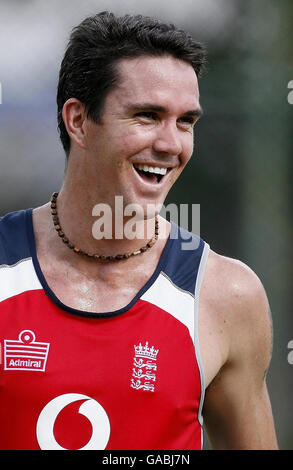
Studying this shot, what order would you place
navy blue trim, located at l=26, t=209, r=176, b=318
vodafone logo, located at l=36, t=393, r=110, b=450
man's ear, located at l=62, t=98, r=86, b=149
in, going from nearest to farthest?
vodafone logo, located at l=36, t=393, r=110, b=450 < navy blue trim, located at l=26, t=209, r=176, b=318 < man's ear, located at l=62, t=98, r=86, b=149

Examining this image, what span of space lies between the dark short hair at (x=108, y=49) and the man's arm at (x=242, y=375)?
0.71 meters

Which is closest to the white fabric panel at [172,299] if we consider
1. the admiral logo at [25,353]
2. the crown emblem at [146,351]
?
the crown emblem at [146,351]

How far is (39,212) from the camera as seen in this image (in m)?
2.79

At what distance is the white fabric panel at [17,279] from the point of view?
2.56 m

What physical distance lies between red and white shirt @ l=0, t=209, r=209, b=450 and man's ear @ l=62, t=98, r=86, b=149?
1.37 ft

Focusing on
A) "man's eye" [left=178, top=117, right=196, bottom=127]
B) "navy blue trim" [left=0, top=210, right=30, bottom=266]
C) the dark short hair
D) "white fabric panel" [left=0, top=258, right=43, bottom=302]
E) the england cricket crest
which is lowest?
the england cricket crest

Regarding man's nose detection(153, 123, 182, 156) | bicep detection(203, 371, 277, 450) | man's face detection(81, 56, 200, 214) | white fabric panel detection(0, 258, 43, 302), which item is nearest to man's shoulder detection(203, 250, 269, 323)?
bicep detection(203, 371, 277, 450)

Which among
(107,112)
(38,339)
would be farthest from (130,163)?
(38,339)

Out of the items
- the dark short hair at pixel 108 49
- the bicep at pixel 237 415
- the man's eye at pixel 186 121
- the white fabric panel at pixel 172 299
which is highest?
the dark short hair at pixel 108 49

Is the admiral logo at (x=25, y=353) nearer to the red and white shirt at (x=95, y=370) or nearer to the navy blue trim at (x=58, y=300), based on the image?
the red and white shirt at (x=95, y=370)

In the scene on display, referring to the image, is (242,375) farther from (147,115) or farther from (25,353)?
(147,115)

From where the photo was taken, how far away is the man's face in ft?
8.27

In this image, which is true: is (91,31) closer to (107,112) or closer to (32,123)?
(107,112)

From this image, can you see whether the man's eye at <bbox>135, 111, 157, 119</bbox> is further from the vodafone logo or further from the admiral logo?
the vodafone logo
